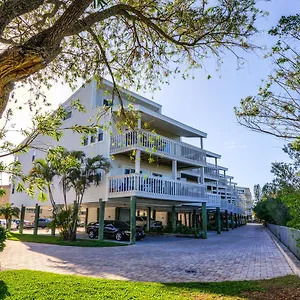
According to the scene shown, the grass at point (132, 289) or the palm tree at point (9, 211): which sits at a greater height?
the palm tree at point (9, 211)

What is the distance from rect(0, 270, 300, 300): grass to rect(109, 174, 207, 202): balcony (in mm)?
9671

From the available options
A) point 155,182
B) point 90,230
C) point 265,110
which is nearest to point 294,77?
point 265,110

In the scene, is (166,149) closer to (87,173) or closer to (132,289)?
(87,173)

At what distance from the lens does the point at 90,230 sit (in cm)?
2120

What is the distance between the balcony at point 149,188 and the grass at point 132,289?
31.7ft

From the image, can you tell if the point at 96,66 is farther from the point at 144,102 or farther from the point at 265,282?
the point at 144,102

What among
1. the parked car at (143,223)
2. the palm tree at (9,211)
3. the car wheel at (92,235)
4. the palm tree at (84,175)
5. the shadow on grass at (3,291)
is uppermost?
the palm tree at (84,175)

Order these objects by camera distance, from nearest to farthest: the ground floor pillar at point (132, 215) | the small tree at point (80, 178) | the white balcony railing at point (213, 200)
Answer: the ground floor pillar at point (132, 215), the small tree at point (80, 178), the white balcony railing at point (213, 200)

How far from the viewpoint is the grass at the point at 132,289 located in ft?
18.9

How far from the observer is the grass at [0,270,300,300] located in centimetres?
575

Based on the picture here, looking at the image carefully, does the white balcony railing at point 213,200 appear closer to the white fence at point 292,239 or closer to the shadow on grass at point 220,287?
the white fence at point 292,239

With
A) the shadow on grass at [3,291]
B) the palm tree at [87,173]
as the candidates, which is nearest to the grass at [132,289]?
the shadow on grass at [3,291]

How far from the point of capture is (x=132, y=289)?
6289 millimetres

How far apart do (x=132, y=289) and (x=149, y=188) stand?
1130 centimetres
